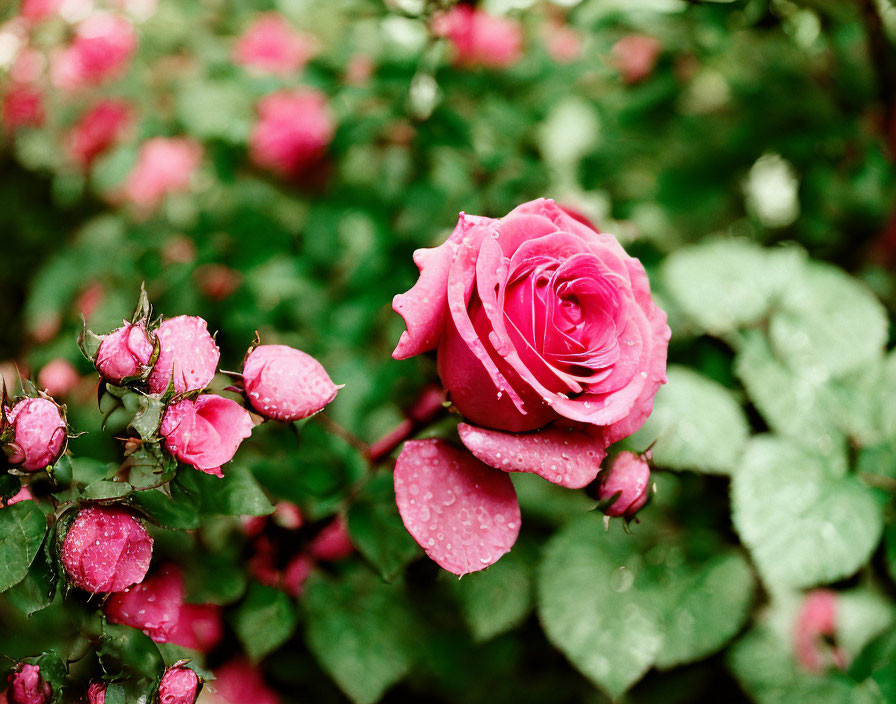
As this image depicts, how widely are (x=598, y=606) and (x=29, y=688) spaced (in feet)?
1.99

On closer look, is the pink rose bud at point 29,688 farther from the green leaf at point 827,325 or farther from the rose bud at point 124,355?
the green leaf at point 827,325

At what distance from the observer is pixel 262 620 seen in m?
0.76

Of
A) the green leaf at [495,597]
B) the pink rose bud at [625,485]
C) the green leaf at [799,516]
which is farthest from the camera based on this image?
the green leaf at [495,597]

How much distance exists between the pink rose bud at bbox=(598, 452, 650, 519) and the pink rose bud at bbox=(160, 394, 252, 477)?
0.33 meters

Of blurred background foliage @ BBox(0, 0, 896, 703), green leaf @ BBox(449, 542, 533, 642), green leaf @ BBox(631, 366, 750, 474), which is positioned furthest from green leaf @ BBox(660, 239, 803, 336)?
green leaf @ BBox(449, 542, 533, 642)

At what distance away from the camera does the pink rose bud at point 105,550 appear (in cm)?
49

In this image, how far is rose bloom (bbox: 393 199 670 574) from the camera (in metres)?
0.54

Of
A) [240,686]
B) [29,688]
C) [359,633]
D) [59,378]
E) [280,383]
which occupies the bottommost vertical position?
[240,686]

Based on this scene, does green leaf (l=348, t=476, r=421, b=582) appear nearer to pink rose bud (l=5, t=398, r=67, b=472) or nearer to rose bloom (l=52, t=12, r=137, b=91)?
pink rose bud (l=5, t=398, r=67, b=472)

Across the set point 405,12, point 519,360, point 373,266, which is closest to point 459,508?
point 519,360

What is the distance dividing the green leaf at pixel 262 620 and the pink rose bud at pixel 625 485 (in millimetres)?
410

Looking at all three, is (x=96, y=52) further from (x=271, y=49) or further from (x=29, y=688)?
(x=29, y=688)

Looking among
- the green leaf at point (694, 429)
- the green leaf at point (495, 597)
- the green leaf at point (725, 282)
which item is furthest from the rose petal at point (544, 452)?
the green leaf at point (725, 282)

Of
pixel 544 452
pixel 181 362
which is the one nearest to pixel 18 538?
pixel 181 362
